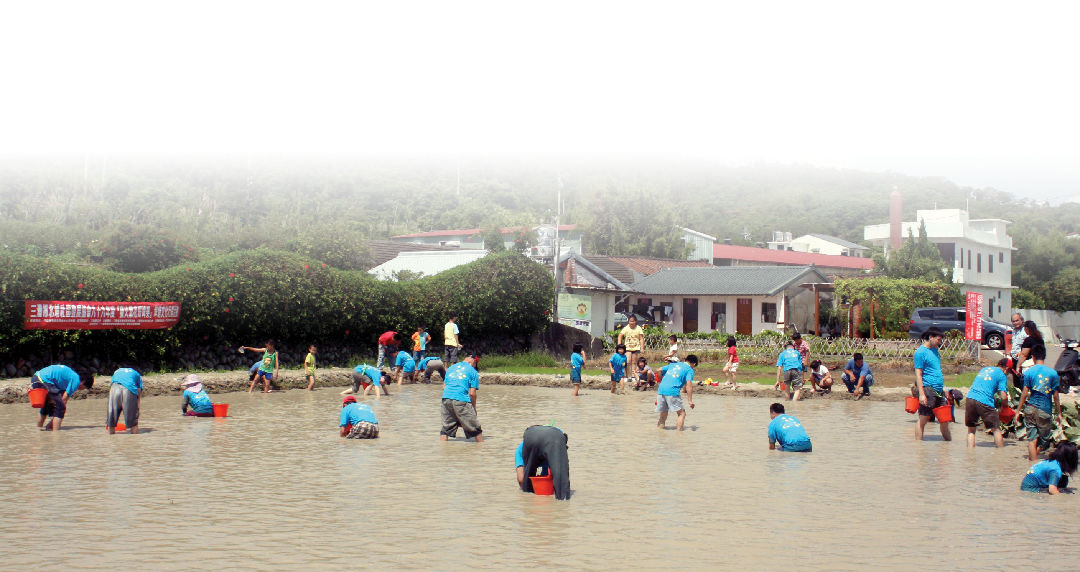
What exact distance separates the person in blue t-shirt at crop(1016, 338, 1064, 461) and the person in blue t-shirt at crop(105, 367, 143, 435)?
1348cm

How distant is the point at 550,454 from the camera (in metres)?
9.68

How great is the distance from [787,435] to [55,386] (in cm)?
1172

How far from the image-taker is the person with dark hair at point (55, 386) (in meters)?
14.6

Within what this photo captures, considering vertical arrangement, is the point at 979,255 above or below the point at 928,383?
above

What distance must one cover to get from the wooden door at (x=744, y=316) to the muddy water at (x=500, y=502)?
29.2 m

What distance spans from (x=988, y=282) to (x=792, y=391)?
3815 centimetres

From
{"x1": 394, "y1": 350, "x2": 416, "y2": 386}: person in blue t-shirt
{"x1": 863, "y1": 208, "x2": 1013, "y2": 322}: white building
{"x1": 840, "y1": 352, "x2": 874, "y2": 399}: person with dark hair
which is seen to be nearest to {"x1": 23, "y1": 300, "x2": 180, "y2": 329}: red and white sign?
{"x1": 394, "y1": 350, "x2": 416, "y2": 386}: person in blue t-shirt

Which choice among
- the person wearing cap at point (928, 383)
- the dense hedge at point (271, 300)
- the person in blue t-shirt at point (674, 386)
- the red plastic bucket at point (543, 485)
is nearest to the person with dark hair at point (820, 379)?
the person in blue t-shirt at point (674, 386)

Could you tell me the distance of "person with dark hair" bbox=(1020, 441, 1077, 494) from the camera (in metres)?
10.3

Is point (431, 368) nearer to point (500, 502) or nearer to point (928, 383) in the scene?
point (928, 383)

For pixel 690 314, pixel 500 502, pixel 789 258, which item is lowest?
pixel 500 502

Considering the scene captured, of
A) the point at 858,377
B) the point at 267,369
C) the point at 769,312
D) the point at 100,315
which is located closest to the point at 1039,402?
the point at 858,377

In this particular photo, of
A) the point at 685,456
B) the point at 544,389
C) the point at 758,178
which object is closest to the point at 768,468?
the point at 685,456

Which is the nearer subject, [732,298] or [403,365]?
[403,365]
